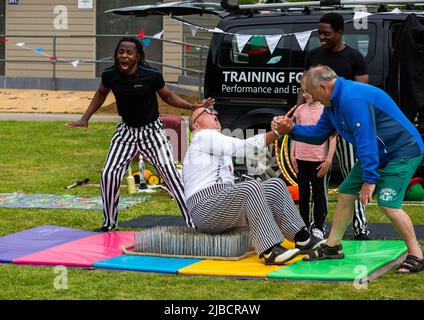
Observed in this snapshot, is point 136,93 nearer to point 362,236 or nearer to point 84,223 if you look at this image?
point 84,223

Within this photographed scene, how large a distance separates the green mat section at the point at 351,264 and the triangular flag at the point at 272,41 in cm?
411

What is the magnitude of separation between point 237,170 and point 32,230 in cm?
337

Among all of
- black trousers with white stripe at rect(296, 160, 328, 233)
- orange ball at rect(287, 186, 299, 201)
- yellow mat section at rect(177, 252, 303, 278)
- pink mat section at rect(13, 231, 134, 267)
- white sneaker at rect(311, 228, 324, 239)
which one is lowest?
orange ball at rect(287, 186, 299, 201)

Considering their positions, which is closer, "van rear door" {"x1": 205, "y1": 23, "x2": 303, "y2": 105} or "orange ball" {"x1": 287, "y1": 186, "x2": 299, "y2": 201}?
"orange ball" {"x1": 287, "y1": 186, "x2": 299, "y2": 201}

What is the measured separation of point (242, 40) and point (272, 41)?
0.40 m

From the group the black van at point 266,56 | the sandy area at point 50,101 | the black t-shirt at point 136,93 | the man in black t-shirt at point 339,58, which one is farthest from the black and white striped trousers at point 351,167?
the sandy area at point 50,101

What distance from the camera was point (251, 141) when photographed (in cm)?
814

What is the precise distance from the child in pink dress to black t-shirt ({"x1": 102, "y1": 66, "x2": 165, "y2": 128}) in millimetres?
1392

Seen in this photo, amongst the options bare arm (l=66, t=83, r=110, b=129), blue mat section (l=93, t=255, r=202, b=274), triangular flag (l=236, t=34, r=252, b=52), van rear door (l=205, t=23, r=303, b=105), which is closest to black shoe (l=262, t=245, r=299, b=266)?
blue mat section (l=93, t=255, r=202, b=274)

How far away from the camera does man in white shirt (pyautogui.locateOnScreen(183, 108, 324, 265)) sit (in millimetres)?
8109

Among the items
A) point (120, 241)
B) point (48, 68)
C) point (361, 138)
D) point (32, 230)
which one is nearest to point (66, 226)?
point (32, 230)

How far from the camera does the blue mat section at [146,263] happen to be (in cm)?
802

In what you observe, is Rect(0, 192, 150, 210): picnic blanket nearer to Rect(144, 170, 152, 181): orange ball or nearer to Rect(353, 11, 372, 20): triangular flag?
Rect(144, 170, 152, 181): orange ball

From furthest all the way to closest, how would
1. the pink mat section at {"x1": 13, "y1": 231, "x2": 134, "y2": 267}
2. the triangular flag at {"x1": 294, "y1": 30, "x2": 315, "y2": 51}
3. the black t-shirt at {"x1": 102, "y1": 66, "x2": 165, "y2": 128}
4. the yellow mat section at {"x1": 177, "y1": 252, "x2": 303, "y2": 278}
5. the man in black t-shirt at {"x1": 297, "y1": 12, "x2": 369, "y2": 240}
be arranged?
1. the triangular flag at {"x1": 294, "y1": 30, "x2": 315, "y2": 51}
2. the black t-shirt at {"x1": 102, "y1": 66, "x2": 165, "y2": 128}
3. the man in black t-shirt at {"x1": 297, "y1": 12, "x2": 369, "y2": 240}
4. the pink mat section at {"x1": 13, "y1": 231, "x2": 134, "y2": 267}
5. the yellow mat section at {"x1": 177, "y1": 252, "x2": 303, "y2": 278}
